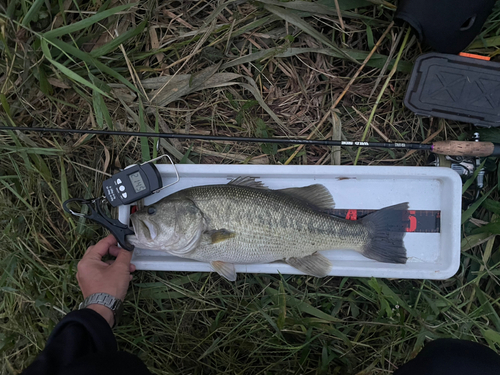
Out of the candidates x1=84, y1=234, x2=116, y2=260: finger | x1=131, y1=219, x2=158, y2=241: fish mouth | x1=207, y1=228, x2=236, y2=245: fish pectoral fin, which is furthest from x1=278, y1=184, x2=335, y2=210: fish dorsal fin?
x1=84, y1=234, x2=116, y2=260: finger

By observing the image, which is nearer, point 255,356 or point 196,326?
point 255,356

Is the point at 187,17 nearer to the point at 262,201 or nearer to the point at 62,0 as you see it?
the point at 62,0

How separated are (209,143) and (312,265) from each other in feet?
3.88

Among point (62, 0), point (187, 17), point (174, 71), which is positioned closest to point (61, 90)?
point (62, 0)

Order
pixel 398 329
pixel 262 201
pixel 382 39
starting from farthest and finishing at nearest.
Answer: pixel 382 39 < pixel 398 329 < pixel 262 201

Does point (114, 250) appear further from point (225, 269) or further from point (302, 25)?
point (302, 25)

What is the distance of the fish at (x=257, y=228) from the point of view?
204 centimetres

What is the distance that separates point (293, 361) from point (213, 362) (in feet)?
1.91

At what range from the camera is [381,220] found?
219cm

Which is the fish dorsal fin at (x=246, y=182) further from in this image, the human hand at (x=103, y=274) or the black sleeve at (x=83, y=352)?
the black sleeve at (x=83, y=352)

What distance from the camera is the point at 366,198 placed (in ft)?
7.63

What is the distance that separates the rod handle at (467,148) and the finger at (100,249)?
7.69 ft

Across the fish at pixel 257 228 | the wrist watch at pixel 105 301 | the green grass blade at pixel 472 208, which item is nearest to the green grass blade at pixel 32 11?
the fish at pixel 257 228

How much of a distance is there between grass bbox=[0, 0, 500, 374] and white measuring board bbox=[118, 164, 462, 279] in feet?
0.52
